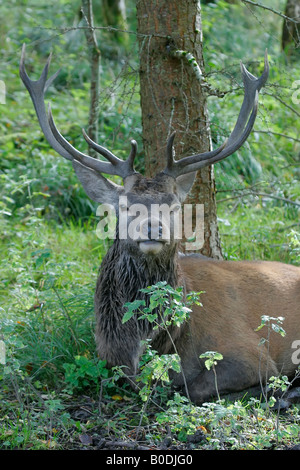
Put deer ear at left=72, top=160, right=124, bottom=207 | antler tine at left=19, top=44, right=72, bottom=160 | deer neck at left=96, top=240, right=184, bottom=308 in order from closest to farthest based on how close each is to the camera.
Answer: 1. deer neck at left=96, top=240, right=184, bottom=308
2. deer ear at left=72, top=160, right=124, bottom=207
3. antler tine at left=19, top=44, right=72, bottom=160

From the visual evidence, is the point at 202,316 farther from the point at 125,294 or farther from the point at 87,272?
the point at 87,272

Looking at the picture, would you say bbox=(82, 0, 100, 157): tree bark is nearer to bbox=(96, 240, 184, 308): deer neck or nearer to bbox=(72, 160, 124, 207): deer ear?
bbox=(72, 160, 124, 207): deer ear

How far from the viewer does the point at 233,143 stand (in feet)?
16.0

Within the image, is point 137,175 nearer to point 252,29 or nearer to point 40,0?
point 252,29

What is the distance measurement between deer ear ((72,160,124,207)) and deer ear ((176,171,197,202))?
448 millimetres

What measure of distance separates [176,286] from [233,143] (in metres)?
1.17

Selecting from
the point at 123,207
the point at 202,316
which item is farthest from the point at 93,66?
the point at 202,316

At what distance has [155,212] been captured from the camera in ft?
14.7

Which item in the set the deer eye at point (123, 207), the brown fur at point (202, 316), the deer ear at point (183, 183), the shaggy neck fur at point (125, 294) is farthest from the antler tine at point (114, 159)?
the shaggy neck fur at point (125, 294)

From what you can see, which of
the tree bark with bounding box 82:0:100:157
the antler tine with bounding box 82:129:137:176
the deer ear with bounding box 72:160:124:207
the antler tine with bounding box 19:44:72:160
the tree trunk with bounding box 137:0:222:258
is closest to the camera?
the antler tine with bounding box 82:129:137:176

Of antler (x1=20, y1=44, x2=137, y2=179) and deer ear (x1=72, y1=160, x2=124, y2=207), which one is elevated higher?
antler (x1=20, y1=44, x2=137, y2=179)

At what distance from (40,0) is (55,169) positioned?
7.21 metres

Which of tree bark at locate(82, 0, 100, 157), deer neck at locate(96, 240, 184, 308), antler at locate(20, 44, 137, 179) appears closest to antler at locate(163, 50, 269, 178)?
antler at locate(20, 44, 137, 179)

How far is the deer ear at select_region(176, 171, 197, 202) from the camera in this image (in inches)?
195
